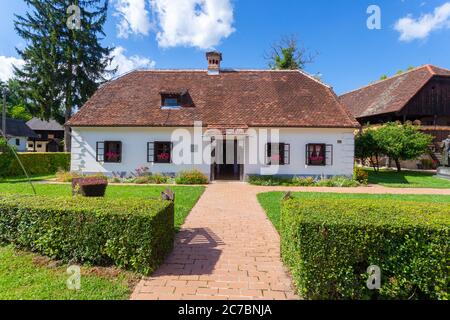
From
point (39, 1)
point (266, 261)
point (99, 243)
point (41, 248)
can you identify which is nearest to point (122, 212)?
point (99, 243)

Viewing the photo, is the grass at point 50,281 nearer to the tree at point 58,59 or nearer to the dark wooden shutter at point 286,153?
the dark wooden shutter at point 286,153

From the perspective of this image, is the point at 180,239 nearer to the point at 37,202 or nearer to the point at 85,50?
the point at 37,202

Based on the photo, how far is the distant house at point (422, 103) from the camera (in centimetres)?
2278

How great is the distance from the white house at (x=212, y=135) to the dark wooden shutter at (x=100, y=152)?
0.19ft

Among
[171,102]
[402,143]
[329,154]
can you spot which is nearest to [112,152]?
[171,102]

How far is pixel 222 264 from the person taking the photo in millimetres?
4430

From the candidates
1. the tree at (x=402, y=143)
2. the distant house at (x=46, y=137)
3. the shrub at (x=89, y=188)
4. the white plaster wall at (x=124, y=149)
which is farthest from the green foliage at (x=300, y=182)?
the distant house at (x=46, y=137)

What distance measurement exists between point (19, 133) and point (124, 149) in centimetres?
3254

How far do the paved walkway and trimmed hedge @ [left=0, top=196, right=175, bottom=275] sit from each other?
15.2 inches

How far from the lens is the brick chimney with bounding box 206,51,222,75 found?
18547 millimetres

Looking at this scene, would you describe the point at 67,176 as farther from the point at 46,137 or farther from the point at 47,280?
the point at 46,137

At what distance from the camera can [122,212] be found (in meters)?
4.02

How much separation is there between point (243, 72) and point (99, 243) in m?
16.9

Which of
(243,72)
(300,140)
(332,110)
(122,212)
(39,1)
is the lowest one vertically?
(122,212)
